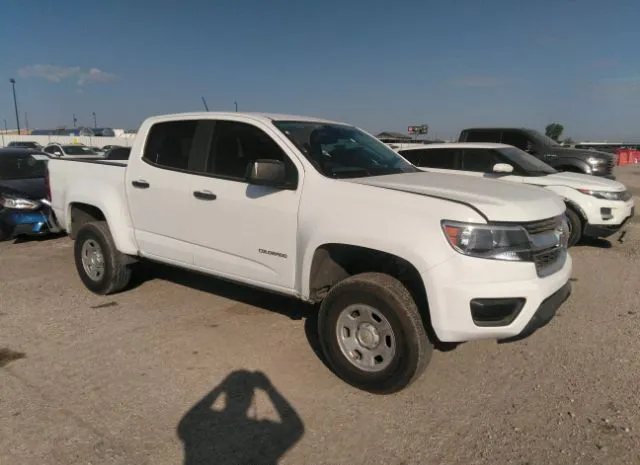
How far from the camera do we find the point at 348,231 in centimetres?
359

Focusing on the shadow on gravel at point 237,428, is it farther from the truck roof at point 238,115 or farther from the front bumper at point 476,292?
the truck roof at point 238,115

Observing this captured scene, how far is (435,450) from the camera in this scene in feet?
9.87

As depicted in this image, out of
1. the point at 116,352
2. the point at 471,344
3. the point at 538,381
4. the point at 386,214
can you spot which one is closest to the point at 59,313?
the point at 116,352

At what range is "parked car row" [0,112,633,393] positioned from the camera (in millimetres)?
3252

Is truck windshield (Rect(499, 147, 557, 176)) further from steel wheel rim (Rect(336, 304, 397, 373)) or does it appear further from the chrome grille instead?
steel wheel rim (Rect(336, 304, 397, 373))

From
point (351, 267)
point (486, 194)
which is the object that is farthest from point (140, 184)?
point (486, 194)

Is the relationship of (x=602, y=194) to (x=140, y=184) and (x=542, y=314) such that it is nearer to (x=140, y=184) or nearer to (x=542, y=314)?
(x=542, y=314)

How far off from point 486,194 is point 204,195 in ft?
7.56

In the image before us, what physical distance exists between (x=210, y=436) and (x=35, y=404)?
1.29m

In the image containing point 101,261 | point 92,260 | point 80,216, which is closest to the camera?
point 101,261

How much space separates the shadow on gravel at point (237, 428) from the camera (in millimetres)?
2946

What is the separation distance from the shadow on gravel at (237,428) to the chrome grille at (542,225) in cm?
191

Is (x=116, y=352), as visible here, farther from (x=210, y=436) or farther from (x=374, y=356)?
(x=374, y=356)

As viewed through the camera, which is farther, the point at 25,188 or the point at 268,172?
the point at 25,188
